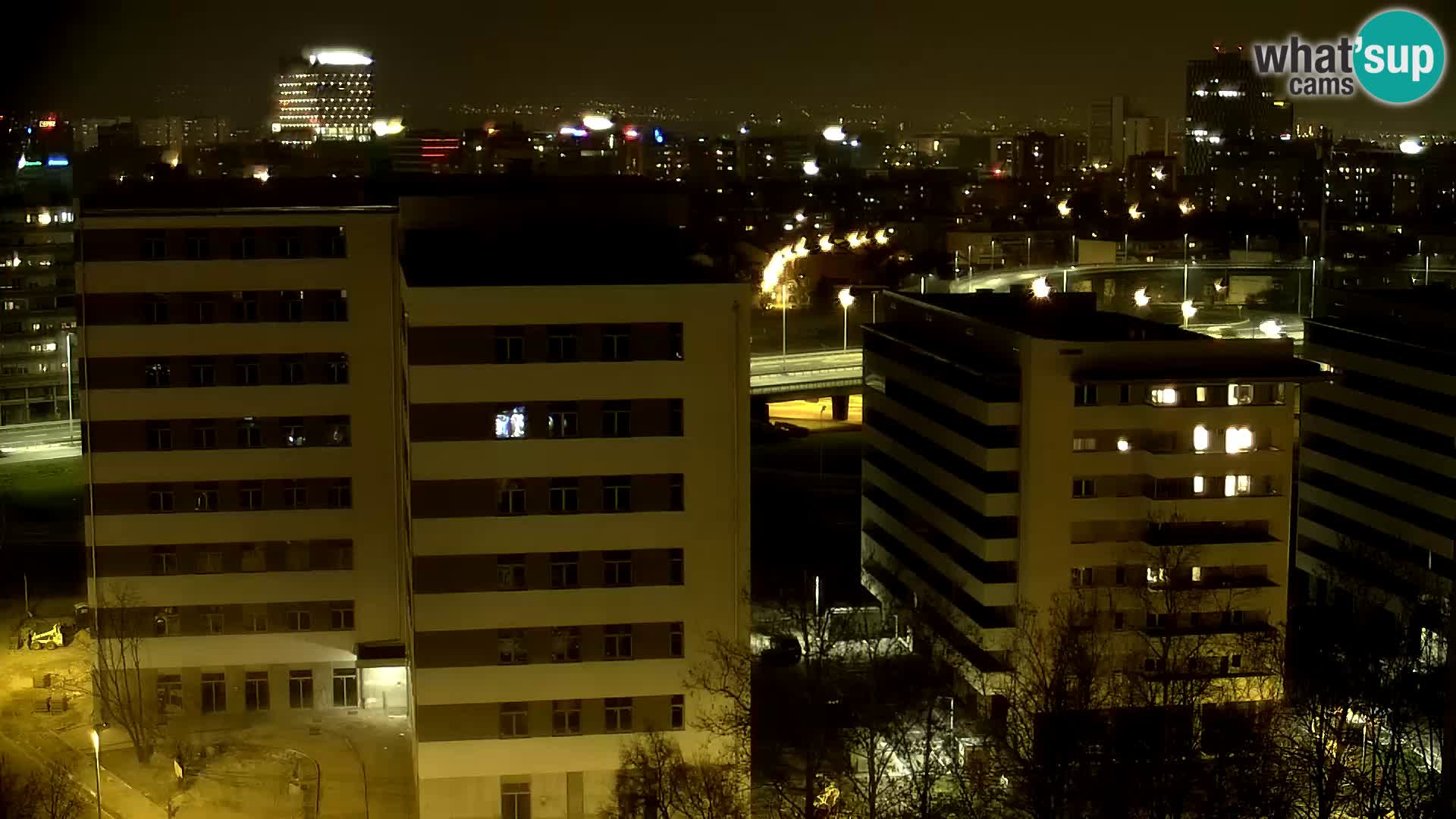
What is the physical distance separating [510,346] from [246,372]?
1.94 m

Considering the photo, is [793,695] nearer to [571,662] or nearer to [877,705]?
[877,705]

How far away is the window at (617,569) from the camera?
7.23 metres

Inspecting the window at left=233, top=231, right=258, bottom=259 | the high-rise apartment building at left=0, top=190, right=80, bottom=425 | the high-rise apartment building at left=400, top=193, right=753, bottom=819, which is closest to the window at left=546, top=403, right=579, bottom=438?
the high-rise apartment building at left=400, top=193, right=753, bottom=819

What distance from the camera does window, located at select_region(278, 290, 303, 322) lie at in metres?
8.54

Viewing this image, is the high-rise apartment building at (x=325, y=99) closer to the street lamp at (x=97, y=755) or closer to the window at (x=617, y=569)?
the street lamp at (x=97, y=755)

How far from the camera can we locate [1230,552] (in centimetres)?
853

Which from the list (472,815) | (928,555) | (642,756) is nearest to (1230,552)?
(928,555)

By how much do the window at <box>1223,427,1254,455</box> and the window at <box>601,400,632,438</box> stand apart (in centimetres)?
305

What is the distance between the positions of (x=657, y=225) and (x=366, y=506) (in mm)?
1942

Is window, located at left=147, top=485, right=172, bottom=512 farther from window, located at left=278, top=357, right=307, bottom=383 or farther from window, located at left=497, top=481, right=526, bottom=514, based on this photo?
window, located at left=497, top=481, right=526, bottom=514

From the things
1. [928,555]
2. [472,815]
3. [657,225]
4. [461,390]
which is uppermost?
[657,225]

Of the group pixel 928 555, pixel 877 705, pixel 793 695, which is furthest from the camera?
pixel 928 555

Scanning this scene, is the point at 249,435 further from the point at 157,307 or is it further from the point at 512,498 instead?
the point at 512,498

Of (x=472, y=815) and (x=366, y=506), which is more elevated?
(x=366, y=506)
